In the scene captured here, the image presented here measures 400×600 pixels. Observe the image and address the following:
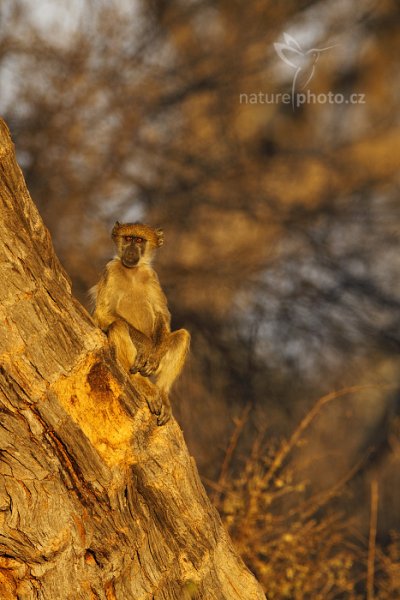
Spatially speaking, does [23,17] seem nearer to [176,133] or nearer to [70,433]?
[176,133]

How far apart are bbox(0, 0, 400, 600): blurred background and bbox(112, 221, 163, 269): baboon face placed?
2.52 metres

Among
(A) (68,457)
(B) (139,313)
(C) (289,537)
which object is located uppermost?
(B) (139,313)

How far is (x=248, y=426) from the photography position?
8219 mm

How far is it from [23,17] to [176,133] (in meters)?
1.96

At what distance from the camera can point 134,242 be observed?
209 inches

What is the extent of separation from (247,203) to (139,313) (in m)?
3.25

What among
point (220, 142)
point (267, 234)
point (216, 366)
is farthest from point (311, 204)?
point (216, 366)

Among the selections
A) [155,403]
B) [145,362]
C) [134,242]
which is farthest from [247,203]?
[155,403]

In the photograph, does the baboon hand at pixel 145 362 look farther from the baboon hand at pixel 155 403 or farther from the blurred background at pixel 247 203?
the blurred background at pixel 247 203

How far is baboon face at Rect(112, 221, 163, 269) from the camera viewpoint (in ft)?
17.1

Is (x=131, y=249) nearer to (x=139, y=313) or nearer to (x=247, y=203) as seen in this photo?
(x=139, y=313)

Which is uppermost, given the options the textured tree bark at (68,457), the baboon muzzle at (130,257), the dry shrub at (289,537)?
the baboon muzzle at (130,257)

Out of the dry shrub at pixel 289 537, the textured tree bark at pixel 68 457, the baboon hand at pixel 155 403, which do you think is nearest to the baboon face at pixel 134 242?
the baboon hand at pixel 155 403

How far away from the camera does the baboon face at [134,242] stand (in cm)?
522
